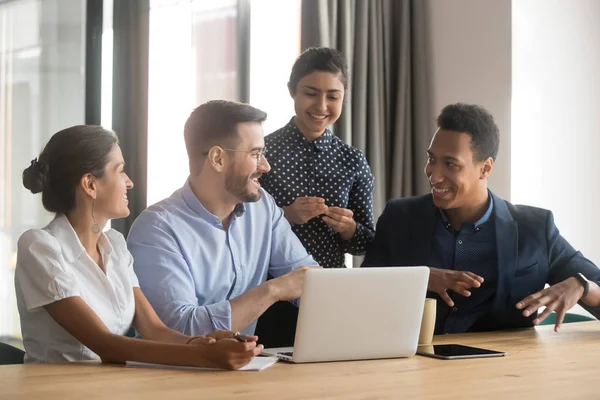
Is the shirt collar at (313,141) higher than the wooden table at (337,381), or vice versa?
the shirt collar at (313,141)

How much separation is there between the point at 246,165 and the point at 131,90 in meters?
1.68

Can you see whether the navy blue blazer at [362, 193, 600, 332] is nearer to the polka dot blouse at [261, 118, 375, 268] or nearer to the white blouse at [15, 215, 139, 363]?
the polka dot blouse at [261, 118, 375, 268]

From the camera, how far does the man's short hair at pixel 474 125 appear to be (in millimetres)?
2881

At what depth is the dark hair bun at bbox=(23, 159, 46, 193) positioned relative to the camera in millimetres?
2176

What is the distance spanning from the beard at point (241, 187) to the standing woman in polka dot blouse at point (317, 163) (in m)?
0.51

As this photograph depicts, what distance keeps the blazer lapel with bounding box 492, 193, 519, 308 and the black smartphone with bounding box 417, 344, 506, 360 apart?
0.57 meters

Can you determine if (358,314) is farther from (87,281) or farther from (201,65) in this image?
(201,65)

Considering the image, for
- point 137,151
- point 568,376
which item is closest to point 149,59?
point 137,151

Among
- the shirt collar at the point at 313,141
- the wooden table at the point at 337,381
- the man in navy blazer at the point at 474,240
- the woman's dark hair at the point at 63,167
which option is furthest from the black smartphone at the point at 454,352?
the shirt collar at the point at 313,141

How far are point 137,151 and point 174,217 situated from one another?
1.67 m

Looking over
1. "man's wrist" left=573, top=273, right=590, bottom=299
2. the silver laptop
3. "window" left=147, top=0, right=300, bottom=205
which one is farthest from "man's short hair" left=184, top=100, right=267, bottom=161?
"window" left=147, top=0, right=300, bottom=205

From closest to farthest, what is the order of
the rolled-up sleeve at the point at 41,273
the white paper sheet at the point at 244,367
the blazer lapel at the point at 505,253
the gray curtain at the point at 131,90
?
1. the white paper sheet at the point at 244,367
2. the rolled-up sleeve at the point at 41,273
3. the blazer lapel at the point at 505,253
4. the gray curtain at the point at 131,90

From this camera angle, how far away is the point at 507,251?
2736mm

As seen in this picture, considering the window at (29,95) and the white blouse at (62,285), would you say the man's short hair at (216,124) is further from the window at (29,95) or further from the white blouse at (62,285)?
the window at (29,95)
